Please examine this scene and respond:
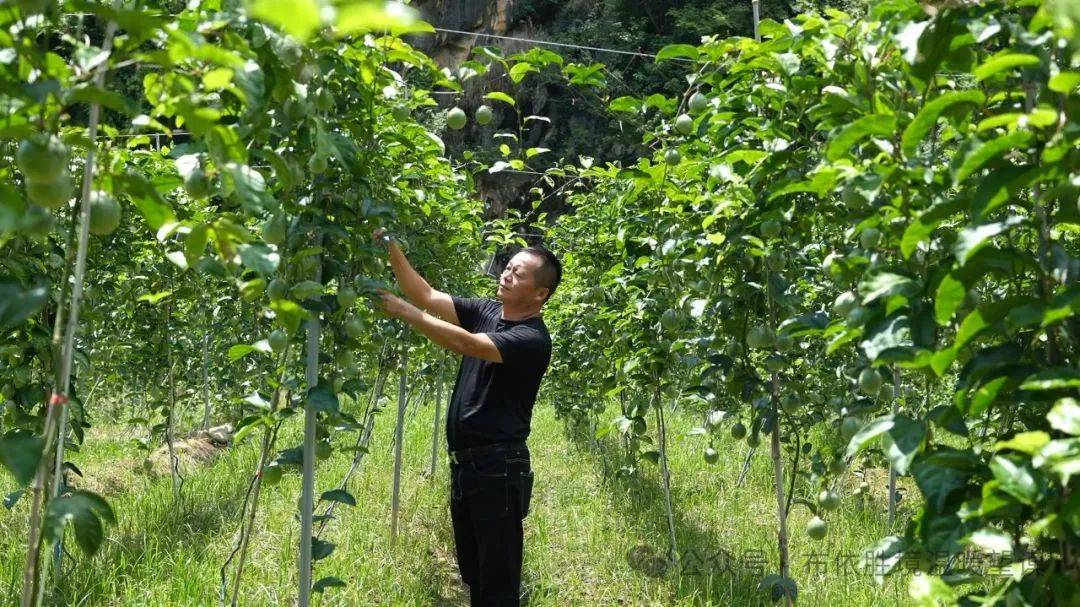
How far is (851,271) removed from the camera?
1.56 meters

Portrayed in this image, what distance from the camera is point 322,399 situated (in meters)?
1.74

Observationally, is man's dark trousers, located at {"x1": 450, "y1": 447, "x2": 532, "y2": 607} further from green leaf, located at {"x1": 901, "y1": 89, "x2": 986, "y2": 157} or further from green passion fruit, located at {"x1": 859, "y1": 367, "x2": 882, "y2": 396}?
green leaf, located at {"x1": 901, "y1": 89, "x2": 986, "y2": 157}

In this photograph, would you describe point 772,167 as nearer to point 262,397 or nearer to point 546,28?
point 262,397

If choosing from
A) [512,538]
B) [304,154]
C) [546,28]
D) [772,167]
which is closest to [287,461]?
[304,154]

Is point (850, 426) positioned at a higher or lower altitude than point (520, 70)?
lower

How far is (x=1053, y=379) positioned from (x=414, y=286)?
6.38 feet

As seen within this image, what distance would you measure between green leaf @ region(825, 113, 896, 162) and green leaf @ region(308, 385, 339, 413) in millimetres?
1030

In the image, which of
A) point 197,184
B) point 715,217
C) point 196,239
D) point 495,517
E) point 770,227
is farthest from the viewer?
point 495,517

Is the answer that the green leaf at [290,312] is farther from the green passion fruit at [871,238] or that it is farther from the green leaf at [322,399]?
the green passion fruit at [871,238]

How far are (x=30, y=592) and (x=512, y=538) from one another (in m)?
1.62

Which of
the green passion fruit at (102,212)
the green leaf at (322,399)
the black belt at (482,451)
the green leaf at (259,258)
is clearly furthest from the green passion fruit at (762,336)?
the green passion fruit at (102,212)

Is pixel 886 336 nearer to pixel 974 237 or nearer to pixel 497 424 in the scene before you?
pixel 974 237

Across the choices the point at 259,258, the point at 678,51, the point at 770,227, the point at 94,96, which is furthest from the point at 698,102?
the point at 94,96

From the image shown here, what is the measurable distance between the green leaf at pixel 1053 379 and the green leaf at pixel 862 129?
37cm
